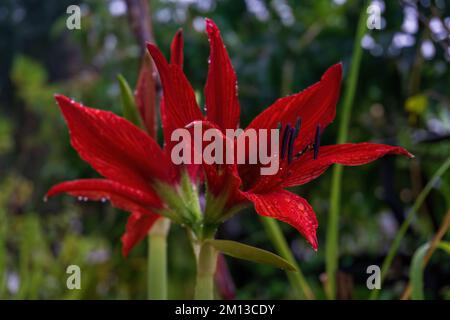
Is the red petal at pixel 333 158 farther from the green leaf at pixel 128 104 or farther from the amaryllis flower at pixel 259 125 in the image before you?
the green leaf at pixel 128 104

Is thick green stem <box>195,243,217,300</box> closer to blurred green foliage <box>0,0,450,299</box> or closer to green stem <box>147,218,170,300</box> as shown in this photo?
green stem <box>147,218,170,300</box>

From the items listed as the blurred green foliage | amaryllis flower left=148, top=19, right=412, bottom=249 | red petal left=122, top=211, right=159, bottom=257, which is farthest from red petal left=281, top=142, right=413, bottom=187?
the blurred green foliage

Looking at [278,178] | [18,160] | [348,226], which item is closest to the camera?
[278,178]

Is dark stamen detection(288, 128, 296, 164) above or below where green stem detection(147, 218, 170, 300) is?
above

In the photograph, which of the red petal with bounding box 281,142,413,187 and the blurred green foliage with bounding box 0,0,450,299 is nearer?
the red petal with bounding box 281,142,413,187

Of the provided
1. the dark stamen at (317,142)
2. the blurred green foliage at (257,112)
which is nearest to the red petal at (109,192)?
the dark stamen at (317,142)

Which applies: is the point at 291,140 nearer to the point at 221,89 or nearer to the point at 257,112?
the point at 221,89
